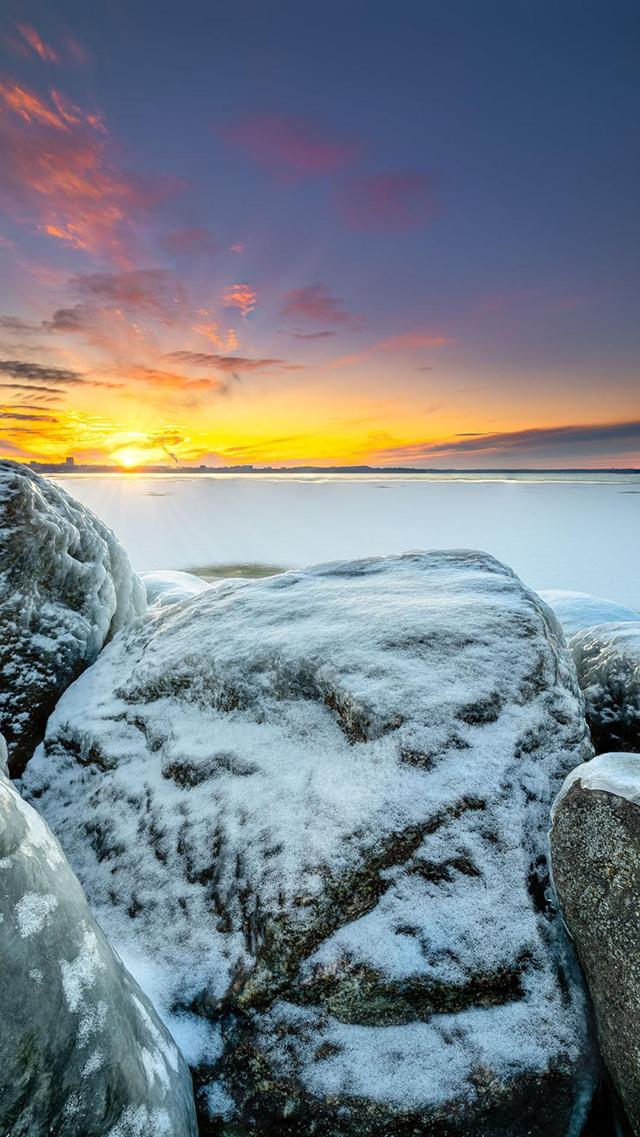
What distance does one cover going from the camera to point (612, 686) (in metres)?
2.69

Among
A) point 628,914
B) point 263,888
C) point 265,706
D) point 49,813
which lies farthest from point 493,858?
point 49,813

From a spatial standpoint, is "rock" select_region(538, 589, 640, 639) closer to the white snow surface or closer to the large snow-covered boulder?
the large snow-covered boulder

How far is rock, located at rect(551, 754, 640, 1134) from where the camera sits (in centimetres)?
143

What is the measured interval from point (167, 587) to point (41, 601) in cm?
214

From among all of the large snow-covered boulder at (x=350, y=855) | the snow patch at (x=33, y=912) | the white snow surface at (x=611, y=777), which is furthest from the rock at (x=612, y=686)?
the snow patch at (x=33, y=912)

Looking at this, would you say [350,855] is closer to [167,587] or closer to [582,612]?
[582,612]

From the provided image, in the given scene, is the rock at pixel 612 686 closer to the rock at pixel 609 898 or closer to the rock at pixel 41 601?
the rock at pixel 609 898

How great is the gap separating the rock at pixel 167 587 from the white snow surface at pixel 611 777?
2893 millimetres

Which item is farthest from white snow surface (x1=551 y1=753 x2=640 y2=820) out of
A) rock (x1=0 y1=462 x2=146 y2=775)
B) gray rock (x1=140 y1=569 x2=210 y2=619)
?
gray rock (x1=140 y1=569 x2=210 y2=619)

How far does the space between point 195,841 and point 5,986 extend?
82 centimetres

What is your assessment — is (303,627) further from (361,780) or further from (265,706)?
(361,780)

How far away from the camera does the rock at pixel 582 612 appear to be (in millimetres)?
3809

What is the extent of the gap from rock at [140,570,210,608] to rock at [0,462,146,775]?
3.18 ft

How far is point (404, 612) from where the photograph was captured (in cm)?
241
